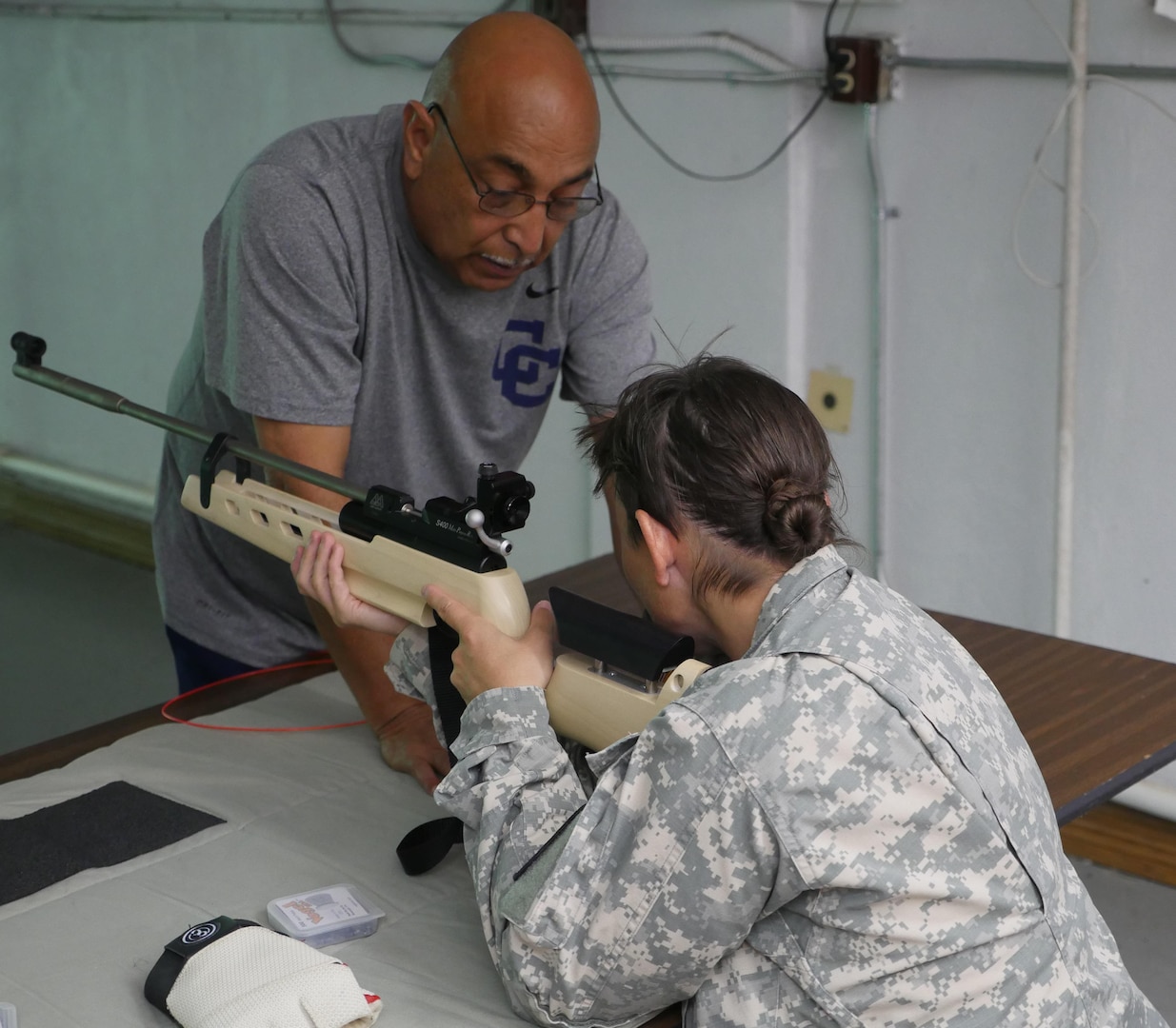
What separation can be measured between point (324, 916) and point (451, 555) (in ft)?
1.21

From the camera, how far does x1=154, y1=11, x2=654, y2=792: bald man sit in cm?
166

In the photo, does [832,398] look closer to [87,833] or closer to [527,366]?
[527,366]

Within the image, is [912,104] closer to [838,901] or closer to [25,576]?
[838,901]

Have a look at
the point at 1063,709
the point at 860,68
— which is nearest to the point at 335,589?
the point at 1063,709

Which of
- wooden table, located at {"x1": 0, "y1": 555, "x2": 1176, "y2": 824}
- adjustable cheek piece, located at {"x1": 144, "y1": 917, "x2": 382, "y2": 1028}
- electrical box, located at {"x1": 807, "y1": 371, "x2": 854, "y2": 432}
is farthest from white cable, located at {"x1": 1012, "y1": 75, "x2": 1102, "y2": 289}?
adjustable cheek piece, located at {"x1": 144, "y1": 917, "x2": 382, "y2": 1028}

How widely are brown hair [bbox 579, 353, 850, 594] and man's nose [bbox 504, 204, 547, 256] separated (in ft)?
1.64

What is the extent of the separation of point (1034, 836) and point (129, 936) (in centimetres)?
80

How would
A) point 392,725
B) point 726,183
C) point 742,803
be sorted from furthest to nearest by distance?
1. point 726,183
2. point 392,725
3. point 742,803

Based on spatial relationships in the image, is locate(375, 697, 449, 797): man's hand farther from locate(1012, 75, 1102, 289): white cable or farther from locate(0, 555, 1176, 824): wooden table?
locate(1012, 75, 1102, 289): white cable

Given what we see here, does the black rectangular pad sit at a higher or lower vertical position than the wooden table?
lower

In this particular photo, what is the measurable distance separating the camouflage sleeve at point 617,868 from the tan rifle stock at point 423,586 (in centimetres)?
7

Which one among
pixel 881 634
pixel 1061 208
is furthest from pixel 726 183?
pixel 881 634

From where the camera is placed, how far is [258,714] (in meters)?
1.79

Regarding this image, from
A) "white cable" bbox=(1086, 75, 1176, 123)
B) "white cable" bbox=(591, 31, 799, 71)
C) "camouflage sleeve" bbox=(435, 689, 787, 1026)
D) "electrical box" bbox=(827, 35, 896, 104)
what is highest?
"white cable" bbox=(591, 31, 799, 71)
